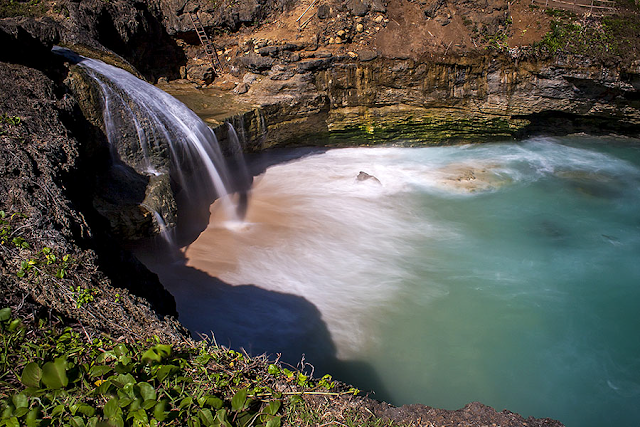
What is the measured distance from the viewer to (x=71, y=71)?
7027 millimetres

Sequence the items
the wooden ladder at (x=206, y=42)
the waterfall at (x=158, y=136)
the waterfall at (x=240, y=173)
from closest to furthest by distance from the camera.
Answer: the waterfall at (x=158, y=136), the waterfall at (x=240, y=173), the wooden ladder at (x=206, y=42)

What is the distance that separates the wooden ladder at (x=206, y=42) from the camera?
1189 cm

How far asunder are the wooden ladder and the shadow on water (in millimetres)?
6836

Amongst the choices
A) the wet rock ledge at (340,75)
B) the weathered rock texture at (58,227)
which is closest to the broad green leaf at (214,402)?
the weathered rock texture at (58,227)

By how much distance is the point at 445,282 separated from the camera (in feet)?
22.0

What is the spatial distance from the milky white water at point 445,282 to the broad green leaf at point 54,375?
9.41 feet

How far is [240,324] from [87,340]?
3.04m

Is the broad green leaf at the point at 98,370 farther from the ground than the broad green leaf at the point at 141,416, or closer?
farther from the ground

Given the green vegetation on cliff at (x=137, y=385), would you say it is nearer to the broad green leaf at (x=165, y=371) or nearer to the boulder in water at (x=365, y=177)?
the broad green leaf at (x=165, y=371)

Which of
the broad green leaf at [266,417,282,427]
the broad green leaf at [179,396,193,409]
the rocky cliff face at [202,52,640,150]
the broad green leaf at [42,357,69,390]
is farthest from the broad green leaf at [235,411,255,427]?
the rocky cliff face at [202,52,640,150]

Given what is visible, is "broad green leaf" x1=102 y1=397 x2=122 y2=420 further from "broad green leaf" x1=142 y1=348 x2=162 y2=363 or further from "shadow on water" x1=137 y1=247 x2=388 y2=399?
"shadow on water" x1=137 y1=247 x2=388 y2=399

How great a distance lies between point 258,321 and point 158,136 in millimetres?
3680

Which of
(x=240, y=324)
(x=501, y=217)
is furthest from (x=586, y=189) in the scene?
(x=240, y=324)

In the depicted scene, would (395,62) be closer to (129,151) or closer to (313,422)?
(129,151)
